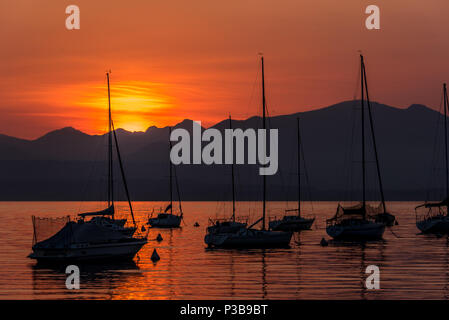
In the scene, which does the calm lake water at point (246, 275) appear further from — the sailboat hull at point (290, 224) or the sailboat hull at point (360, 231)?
the sailboat hull at point (290, 224)

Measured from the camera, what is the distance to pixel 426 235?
4151 inches

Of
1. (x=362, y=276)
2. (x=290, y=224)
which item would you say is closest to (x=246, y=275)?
(x=362, y=276)

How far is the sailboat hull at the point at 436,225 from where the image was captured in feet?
334

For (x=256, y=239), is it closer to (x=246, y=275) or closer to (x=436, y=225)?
(x=246, y=275)

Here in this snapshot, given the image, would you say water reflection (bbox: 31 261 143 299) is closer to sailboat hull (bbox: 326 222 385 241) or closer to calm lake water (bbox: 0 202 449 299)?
calm lake water (bbox: 0 202 449 299)

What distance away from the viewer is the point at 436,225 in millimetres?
102625

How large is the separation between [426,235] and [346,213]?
2202 cm

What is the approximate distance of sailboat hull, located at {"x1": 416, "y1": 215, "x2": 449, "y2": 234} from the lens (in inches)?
4013

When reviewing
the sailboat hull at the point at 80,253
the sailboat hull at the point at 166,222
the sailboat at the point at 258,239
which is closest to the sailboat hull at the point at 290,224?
the sailboat hull at the point at 166,222

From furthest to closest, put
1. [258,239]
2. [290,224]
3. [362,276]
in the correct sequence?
[290,224] < [258,239] < [362,276]
